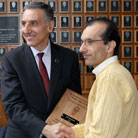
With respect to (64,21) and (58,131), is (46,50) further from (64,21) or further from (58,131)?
(64,21)

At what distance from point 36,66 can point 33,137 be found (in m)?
0.50

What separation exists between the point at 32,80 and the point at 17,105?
20 centimetres

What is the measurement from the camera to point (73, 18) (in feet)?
13.8

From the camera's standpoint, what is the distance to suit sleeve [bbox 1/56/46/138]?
1.69 metres

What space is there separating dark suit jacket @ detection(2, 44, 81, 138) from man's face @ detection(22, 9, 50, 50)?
0.10m

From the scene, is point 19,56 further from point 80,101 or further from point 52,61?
point 80,101

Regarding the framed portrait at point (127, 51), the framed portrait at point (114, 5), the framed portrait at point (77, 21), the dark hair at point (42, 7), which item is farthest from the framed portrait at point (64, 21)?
the dark hair at point (42, 7)

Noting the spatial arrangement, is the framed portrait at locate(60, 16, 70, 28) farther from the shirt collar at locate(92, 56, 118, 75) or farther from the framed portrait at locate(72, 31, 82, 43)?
the shirt collar at locate(92, 56, 118, 75)

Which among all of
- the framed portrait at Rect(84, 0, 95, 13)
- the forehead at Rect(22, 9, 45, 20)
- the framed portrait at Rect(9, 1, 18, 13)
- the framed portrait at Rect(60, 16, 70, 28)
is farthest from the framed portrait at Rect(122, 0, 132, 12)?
the forehead at Rect(22, 9, 45, 20)

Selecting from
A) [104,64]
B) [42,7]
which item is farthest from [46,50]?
[104,64]

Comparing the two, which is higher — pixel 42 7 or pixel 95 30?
pixel 42 7

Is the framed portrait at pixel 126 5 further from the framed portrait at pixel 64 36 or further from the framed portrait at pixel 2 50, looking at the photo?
the framed portrait at pixel 2 50

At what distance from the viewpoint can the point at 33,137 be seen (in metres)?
1.69

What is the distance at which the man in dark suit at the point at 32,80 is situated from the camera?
1.72m
